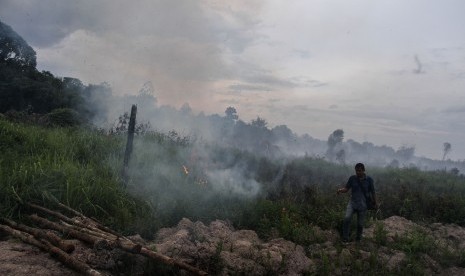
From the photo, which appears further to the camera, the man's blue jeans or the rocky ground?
the man's blue jeans

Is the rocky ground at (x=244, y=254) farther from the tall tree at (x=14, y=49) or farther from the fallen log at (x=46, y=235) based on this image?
the tall tree at (x=14, y=49)

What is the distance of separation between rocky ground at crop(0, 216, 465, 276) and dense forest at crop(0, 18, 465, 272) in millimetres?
586

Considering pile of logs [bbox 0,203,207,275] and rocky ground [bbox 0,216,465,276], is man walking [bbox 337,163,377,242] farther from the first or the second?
pile of logs [bbox 0,203,207,275]

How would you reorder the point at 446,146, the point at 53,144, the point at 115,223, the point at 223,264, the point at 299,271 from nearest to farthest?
the point at 223,264 → the point at 299,271 → the point at 115,223 → the point at 53,144 → the point at 446,146

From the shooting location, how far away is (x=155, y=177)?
32.3 ft

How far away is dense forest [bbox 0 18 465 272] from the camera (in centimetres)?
747

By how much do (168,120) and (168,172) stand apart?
21.7 feet

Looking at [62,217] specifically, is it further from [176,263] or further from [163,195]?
[163,195]

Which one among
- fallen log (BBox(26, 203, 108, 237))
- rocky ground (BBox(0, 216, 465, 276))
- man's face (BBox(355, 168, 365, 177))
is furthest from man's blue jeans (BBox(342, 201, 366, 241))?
fallen log (BBox(26, 203, 108, 237))

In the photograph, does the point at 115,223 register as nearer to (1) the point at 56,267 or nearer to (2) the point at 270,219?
(1) the point at 56,267

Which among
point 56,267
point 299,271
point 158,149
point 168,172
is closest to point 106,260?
point 56,267

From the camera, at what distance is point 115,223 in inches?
281

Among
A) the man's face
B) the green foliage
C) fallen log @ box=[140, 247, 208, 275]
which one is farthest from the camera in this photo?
the man's face

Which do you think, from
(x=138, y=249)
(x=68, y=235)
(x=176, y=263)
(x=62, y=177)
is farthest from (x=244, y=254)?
(x=62, y=177)
